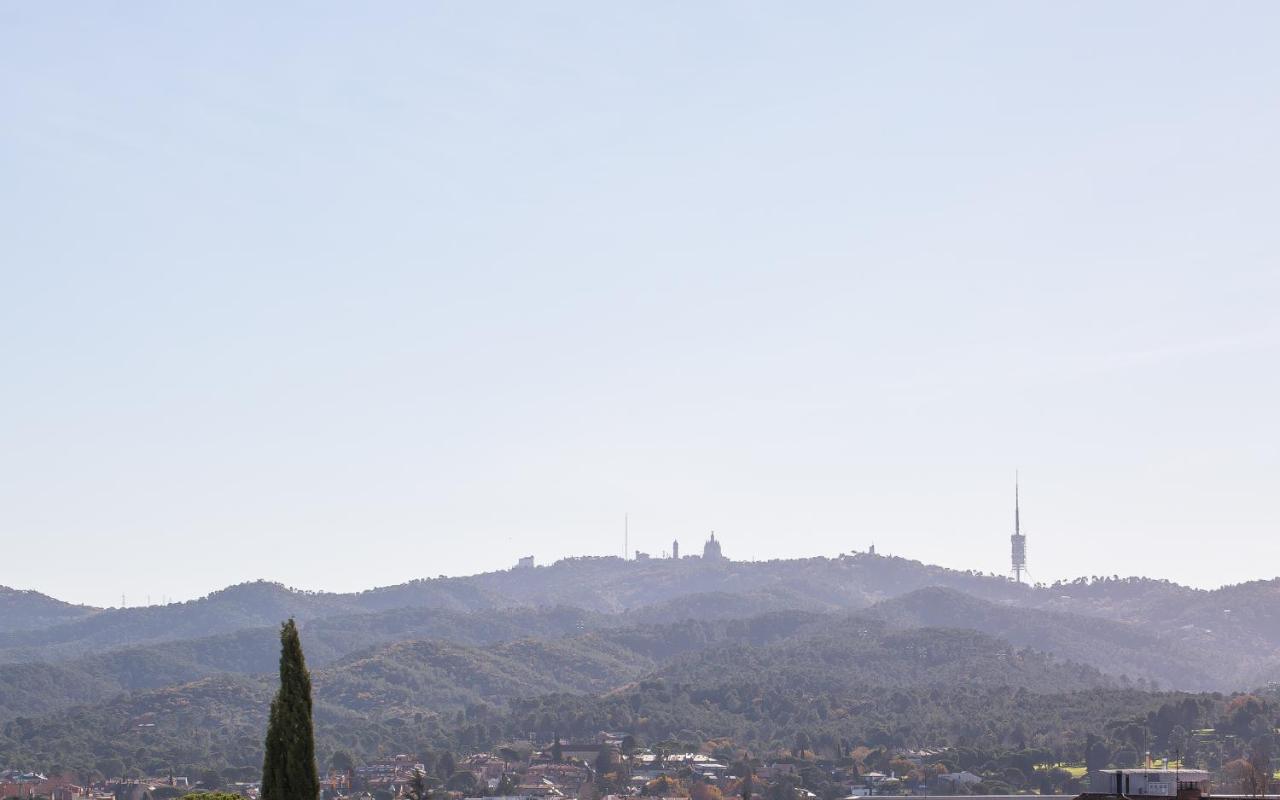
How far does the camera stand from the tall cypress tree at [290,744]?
35.9m

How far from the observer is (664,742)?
613 ft

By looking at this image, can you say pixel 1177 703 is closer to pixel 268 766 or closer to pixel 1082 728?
pixel 1082 728

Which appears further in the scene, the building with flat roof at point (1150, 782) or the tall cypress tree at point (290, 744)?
the building with flat roof at point (1150, 782)

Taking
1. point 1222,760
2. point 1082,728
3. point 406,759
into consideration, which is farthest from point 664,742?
point 1222,760

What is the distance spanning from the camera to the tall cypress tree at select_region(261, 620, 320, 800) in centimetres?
3588

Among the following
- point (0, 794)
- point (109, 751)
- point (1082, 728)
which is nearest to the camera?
point (0, 794)

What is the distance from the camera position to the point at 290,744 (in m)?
35.9

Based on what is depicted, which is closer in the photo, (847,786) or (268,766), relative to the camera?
(268,766)

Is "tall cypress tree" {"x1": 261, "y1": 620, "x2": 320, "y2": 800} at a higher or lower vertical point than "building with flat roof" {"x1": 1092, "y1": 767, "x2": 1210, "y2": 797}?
higher

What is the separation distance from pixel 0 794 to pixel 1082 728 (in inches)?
3833

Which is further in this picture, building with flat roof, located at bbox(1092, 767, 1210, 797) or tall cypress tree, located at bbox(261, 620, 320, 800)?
building with flat roof, located at bbox(1092, 767, 1210, 797)

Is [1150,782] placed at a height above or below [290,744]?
below

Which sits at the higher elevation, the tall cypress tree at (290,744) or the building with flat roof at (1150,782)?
the tall cypress tree at (290,744)

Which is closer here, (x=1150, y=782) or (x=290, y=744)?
(x=290, y=744)
